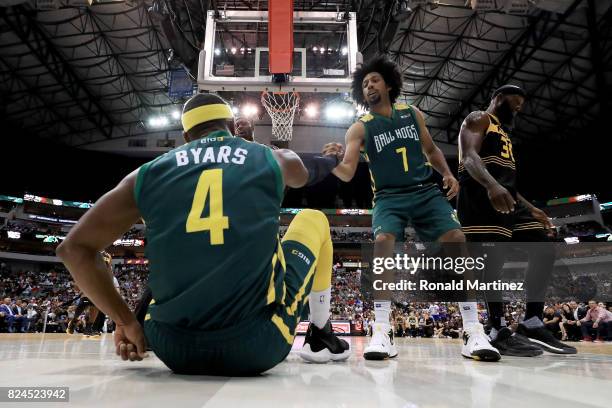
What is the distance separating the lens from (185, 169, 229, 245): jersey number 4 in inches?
55.7

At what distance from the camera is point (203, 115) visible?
172cm

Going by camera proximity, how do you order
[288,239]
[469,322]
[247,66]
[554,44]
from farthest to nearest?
1. [554,44]
2. [247,66]
3. [469,322]
4. [288,239]

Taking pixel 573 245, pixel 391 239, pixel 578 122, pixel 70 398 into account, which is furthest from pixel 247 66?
pixel 573 245

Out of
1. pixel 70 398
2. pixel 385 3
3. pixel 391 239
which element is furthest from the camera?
pixel 385 3

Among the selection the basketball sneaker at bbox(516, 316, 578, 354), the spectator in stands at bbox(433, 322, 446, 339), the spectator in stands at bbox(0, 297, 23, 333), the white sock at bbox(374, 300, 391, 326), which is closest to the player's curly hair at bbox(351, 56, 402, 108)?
the white sock at bbox(374, 300, 391, 326)

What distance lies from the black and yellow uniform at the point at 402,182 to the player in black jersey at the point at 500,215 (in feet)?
1.18

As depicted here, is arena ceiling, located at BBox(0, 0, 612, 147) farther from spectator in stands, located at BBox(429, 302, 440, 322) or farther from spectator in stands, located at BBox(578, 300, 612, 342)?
spectator in stands, located at BBox(429, 302, 440, 322)

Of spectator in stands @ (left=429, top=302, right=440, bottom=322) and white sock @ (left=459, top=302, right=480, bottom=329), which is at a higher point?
white sock @ (left=459, top=302, right=480, bottom=329)

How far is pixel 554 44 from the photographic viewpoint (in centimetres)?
1569

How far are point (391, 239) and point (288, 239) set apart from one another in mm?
1363

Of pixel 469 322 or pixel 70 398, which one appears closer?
pixel 70 398

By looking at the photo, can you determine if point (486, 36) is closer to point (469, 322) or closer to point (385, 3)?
point (385, 3)

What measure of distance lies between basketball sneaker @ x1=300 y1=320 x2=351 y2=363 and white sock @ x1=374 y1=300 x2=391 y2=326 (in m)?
0.59

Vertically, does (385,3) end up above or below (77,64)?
below
